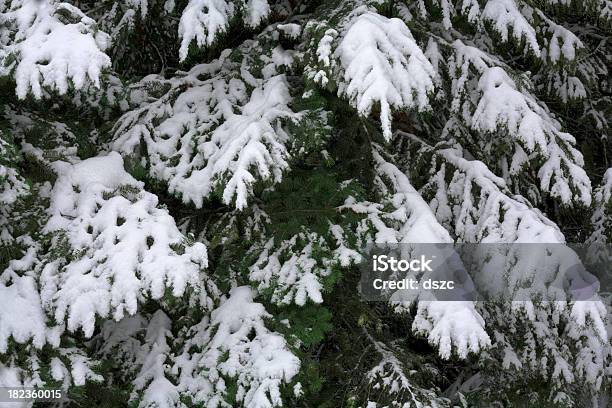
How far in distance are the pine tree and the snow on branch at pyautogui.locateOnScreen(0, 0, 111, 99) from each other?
0.01 metres

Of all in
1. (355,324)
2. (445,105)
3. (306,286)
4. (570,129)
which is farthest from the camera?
(570,129)

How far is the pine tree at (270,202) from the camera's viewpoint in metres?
2.69

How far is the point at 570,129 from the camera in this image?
5.43 m

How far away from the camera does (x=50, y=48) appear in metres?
2.62

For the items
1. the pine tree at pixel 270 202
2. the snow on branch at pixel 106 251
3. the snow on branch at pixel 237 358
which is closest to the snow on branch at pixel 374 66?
the pine tree at pixel 270 202

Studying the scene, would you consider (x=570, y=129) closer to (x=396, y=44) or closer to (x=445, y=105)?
(x=445, y=105)

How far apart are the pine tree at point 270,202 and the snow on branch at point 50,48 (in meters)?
0.01

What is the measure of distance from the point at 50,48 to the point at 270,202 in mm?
1480

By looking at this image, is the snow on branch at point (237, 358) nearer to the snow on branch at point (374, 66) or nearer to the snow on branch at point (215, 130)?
the snow on branch at point (215, 130)

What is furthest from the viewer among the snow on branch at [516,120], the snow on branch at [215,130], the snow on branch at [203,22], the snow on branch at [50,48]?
the snow on branch at [516,120]

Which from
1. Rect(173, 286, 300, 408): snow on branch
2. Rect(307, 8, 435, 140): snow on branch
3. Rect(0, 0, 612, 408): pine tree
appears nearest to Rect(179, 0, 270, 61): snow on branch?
Rect(0, 0, 612, 408): pine tree

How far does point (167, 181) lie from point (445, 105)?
7.09 ft

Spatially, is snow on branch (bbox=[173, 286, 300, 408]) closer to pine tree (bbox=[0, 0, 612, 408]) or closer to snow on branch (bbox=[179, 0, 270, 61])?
pine tree (bbox=[0, 0, 612, 408])

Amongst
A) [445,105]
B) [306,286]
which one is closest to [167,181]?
[306,286]
